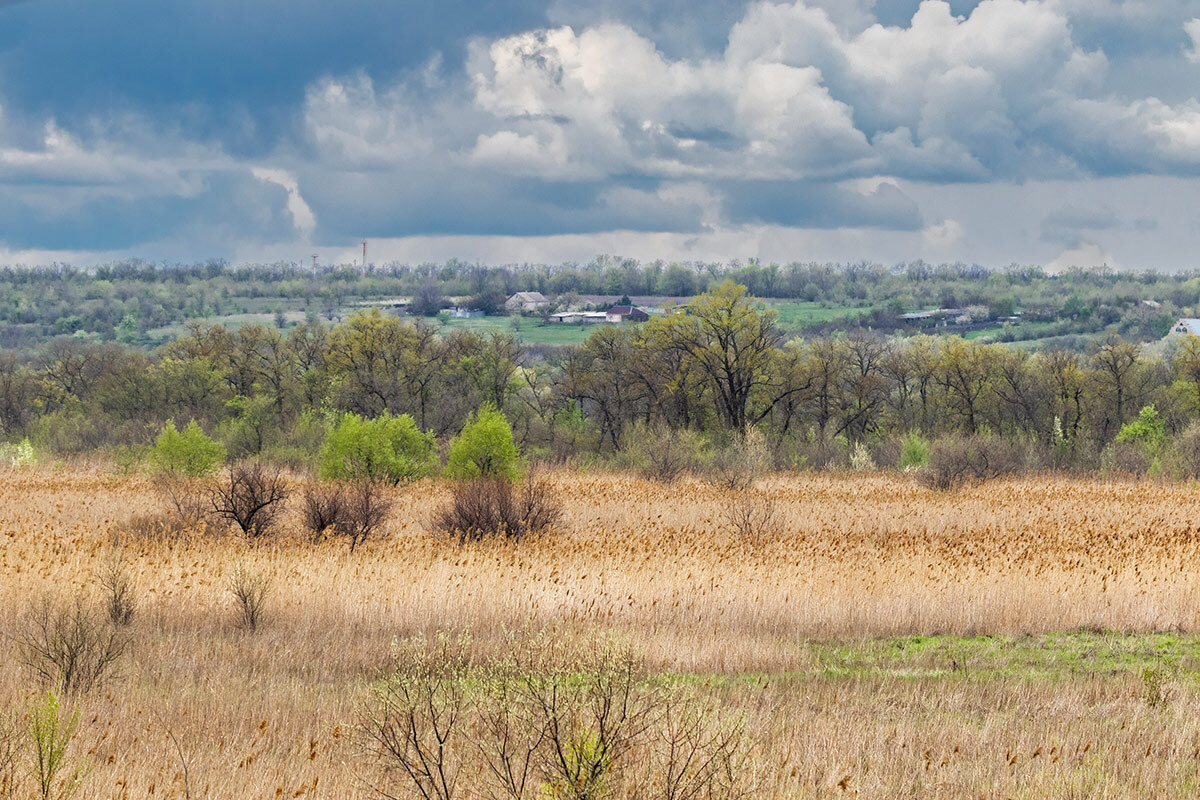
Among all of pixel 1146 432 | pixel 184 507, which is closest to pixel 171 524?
pixel 184 507

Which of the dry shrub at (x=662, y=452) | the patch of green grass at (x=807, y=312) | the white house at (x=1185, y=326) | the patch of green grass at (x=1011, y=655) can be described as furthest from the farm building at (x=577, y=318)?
the patch of green grass at (x=1011, y=655)

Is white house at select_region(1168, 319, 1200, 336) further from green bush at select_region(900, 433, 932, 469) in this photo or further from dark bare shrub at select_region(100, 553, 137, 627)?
dark bare shrub at select_region(100, 553, 137, 627)

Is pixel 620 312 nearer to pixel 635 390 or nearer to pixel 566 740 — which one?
pixel 635 390

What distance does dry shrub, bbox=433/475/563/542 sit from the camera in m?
21.4

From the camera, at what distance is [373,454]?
33.5 meters

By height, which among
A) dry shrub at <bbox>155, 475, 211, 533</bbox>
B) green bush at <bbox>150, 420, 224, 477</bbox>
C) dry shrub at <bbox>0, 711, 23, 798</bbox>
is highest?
dry shrub at <bbox>0, 711, 23, 798</bbox>

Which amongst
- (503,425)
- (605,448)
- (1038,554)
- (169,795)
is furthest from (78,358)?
(169,795)

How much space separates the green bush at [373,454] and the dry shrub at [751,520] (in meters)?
11.8

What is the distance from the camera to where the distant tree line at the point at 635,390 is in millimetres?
55469

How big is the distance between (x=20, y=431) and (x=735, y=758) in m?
62.1

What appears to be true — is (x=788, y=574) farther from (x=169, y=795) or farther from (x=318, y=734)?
(x=169, y=795)

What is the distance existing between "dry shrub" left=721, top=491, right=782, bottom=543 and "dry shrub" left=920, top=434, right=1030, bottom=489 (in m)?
14.3

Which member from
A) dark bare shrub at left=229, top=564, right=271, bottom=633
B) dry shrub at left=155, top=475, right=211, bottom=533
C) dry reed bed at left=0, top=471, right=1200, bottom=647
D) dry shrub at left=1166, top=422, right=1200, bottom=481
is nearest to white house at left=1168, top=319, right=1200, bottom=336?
dry shrub at left=1166, top=422, right=1200, bottom=481

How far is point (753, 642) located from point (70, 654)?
25.1 feet
